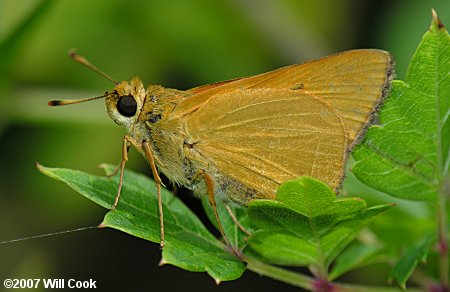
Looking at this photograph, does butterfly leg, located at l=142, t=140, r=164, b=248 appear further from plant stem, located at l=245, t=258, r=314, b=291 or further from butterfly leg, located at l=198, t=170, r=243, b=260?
plant stem, located at l=245, t=258, r=314, b=291

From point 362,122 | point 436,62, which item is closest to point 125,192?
point 362,122


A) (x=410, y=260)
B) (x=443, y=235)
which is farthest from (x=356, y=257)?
(x=443, y=235)

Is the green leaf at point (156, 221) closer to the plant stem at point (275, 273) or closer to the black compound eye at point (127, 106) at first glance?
the plant stem at point (275, 273)

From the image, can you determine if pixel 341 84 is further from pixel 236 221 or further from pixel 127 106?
pixel 127 106

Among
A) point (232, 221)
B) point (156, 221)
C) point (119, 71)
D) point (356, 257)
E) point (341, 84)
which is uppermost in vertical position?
point (119, 71)

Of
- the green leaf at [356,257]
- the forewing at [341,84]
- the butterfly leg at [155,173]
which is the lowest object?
the green leaf at [356,257]

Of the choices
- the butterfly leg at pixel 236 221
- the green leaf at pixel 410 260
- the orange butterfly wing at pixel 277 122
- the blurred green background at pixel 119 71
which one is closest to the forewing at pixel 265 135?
the orange butterfly wing at pixel 277 122
